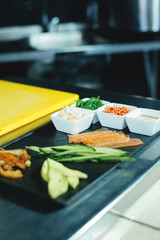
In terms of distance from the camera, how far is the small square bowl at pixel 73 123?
1468mm

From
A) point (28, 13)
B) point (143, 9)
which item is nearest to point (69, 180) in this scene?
point (143, 9)

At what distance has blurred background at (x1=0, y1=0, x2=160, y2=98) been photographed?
136 inches

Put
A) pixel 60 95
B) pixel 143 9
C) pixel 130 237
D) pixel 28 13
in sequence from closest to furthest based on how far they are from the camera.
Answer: pixel 130 237 < pixel 60 95 < pixel 143 9 < pixel 28 13

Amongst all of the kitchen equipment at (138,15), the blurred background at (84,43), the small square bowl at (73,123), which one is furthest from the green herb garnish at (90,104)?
the kitchen equipment at (138,15)

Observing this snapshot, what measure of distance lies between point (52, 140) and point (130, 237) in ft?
1.80

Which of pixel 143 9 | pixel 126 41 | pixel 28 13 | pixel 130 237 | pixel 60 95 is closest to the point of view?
pixel 130 237

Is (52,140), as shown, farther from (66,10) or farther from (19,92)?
(66,10)

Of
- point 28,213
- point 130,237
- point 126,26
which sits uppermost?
point 126,26

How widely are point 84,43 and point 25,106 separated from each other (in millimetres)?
2518

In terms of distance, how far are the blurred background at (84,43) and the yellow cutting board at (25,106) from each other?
141 cm

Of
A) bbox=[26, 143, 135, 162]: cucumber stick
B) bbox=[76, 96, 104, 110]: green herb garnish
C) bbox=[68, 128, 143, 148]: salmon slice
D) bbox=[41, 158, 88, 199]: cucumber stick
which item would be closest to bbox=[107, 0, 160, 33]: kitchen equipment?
bbox=[76, 96, 104, 110]: green herb garnish

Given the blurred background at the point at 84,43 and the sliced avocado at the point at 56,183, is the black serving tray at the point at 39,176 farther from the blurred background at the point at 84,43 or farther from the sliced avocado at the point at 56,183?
the blurred background at the point at 84,43

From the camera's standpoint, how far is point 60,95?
1.83m

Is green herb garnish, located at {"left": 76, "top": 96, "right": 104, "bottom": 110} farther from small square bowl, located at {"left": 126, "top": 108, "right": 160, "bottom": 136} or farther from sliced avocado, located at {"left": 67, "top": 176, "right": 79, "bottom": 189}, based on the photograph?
sliced avocado, located at {"left": 67, "top": 176, "right": 79, "bottom": 189}
